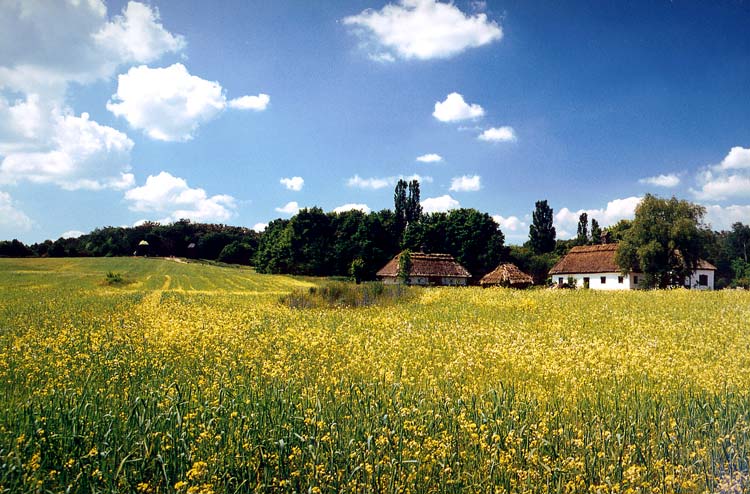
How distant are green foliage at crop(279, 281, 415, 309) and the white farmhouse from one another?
35.5m

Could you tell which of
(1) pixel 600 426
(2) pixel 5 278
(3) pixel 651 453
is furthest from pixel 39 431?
(2) pixel 5 278

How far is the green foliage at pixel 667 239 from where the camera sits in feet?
136

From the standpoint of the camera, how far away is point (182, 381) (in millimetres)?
7207

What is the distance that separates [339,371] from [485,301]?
1570 centimetres

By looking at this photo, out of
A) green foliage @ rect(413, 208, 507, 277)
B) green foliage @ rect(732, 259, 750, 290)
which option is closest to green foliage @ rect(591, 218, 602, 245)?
green foliage @ rect(732, 259, 750, 290)

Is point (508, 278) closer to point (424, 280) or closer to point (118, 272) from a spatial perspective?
point (424, 280)

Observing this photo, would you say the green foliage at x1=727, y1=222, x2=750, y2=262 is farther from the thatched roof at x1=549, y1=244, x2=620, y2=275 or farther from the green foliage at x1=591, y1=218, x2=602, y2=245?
the thatched roof at x1=549, y1=244, x2=620, y2=275

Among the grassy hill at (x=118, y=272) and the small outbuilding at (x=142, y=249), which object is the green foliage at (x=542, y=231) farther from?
the small outbuilding at (x=142, y=249)

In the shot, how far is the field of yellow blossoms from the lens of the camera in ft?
13.7

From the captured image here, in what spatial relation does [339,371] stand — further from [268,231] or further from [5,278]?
[268,231]

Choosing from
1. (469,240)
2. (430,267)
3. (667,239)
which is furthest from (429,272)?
(667,239)

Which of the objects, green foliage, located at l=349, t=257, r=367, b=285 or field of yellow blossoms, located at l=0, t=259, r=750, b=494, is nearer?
field of yellow blossoms, located at l=0, t=259, r=750, b=494

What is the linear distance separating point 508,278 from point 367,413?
148ft

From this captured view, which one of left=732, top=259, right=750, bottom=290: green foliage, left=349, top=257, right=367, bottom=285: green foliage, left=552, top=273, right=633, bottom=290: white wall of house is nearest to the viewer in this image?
left=552, top=273, right=633, bottom=290: white wall of house
